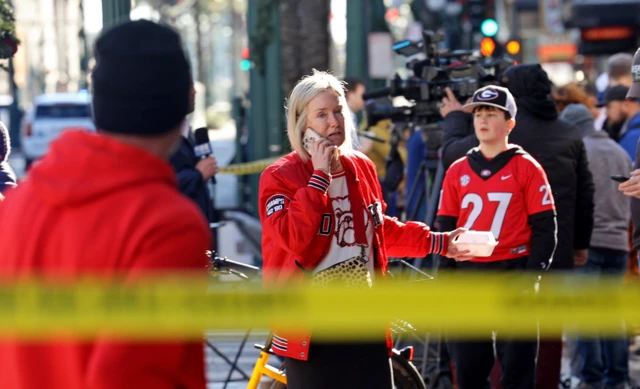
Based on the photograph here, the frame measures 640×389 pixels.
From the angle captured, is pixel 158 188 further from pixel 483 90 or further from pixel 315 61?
pixel 315 61

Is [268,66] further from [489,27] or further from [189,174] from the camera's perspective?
[189,174]

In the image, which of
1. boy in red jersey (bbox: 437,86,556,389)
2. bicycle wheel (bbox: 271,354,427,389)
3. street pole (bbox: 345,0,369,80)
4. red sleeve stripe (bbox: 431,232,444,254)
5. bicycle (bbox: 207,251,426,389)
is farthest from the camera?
street pole (bbox: 345,0,369,80)

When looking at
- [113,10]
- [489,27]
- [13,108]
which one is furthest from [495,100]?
[13,108]

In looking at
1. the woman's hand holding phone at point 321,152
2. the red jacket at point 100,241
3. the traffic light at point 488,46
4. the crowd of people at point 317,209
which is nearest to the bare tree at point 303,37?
the traffic light at point 488,46

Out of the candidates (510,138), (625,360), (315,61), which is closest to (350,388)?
(510,138)

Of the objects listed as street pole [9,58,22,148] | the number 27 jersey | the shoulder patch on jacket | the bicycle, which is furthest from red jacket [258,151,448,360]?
street pole [9,58,22,148]

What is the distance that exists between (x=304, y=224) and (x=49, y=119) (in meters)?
27.0

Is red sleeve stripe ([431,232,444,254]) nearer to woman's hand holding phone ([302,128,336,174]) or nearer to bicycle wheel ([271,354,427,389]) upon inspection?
woman's hand holding phone ([302,128,336,174])

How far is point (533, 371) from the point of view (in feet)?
20.7

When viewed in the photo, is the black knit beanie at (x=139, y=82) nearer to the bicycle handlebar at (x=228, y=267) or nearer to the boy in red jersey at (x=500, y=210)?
the bicycle handlebar at (x=228, y=267)

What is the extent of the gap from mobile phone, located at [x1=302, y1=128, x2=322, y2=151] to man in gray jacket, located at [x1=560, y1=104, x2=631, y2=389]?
388 centimetres

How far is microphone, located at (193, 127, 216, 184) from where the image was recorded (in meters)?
7.05

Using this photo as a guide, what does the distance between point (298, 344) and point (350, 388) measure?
0.26 m

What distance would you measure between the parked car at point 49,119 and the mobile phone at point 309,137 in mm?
25356
